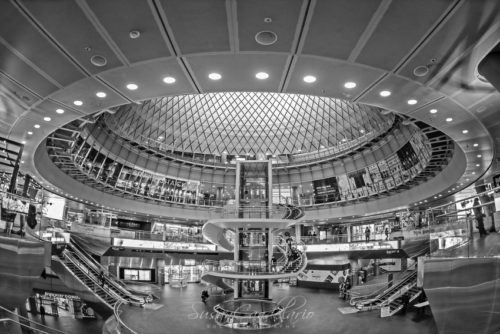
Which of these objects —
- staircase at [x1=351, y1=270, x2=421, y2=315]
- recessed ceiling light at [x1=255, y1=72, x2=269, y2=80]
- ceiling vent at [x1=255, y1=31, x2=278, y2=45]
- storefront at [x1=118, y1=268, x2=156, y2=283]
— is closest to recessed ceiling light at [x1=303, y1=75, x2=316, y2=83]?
recessed ceiling light at [x1=255, y1=72, x2=269, y2=80]

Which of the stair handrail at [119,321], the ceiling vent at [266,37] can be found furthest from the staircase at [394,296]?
the ceiling vent at [266,37]

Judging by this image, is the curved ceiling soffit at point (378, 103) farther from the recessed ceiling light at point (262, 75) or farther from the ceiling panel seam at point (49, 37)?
the recessed ceiling light at point (262, 75)

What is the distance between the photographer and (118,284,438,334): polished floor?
21.3 metres

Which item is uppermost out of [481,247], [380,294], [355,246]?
[481,247]

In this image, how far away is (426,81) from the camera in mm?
11367

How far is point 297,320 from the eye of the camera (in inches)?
982

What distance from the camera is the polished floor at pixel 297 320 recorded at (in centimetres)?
2130

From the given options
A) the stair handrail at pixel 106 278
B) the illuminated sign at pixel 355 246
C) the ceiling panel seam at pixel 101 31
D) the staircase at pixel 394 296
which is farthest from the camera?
the illuminated sign at pixel 355 246

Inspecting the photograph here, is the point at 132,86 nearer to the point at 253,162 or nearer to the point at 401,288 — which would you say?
the point at 401,288

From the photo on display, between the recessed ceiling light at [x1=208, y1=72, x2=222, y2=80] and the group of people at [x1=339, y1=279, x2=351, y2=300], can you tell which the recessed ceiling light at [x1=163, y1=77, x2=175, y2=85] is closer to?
the recessed ceiling light at [x1=208, y1=72, x2=222, y2=80]

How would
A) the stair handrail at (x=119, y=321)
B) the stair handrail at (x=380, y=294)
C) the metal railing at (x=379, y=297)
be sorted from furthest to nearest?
the stair handrail at (x=380, y=294) < the metal railing at (x=379, y=297) < the stair handrail at (x=119, y=321)

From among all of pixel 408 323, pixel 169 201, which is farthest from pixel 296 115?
pixel 408 323

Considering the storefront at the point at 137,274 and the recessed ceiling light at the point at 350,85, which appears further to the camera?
the storefront at the point at 137,274

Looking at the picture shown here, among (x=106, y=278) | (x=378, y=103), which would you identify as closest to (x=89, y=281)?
(x=106, y=278)
